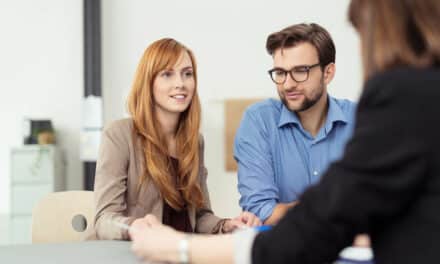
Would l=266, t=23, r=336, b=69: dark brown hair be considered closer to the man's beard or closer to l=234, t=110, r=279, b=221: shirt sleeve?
the man's beard

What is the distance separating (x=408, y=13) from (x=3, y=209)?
4743 millimetres

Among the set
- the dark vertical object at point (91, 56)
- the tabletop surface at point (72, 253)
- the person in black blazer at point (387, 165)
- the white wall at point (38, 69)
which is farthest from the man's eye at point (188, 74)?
the white wall at point (38, 69)

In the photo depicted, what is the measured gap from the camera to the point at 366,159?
843 millimetres

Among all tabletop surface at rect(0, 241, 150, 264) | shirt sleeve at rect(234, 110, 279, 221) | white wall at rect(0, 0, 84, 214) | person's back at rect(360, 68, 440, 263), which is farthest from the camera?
white wall at rect(0, 0, 84, 214)

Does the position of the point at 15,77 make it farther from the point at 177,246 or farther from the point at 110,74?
the point at 177,246

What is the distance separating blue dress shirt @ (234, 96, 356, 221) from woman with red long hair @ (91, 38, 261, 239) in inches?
7.7

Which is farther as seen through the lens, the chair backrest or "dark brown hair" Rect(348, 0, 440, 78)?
the chair backrest

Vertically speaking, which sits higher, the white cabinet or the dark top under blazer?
the dark top under blazer

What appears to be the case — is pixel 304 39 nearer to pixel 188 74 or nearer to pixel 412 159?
pixel 188 74

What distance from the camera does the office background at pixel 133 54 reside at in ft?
16.4

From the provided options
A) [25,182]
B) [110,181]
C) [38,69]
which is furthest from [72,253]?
[38,69]

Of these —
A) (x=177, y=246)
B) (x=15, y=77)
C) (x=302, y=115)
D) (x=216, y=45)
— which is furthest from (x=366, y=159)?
(x=15, y=77)

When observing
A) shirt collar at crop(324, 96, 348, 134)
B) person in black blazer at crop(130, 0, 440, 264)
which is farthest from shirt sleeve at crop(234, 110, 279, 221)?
person in black blazer at crop(130, 0, 440, 264)

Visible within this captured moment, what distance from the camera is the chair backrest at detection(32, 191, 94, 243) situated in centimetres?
242
